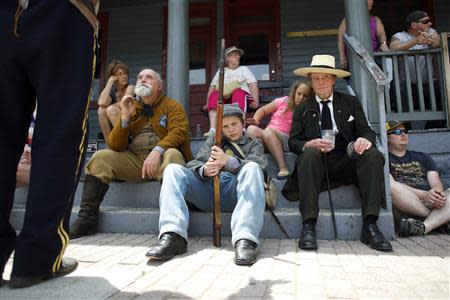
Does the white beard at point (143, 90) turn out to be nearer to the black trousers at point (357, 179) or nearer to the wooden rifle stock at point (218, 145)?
the wooden rifle stock at point (218, 145)

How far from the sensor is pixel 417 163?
319 centimetres

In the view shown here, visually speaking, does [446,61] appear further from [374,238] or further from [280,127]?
[374,238]

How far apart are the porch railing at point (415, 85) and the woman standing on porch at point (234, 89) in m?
1.63

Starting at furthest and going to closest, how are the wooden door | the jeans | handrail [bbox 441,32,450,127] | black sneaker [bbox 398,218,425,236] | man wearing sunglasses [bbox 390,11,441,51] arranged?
the wooden door, man wearing sunglasses [bbox 390,11,441,51], handrail [bbox 441,32,450,127], black sneaker [bbox 398,218,425,236], the jeans

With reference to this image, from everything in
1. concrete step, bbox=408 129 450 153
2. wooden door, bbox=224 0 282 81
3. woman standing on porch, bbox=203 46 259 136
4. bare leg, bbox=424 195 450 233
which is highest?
wooden door, bbox=224 0 282 81

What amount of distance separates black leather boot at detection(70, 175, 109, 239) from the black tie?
6.30 feet

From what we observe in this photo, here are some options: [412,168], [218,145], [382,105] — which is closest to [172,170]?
[218,145]

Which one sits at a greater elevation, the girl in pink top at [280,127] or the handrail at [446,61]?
the handrail at [446,61]

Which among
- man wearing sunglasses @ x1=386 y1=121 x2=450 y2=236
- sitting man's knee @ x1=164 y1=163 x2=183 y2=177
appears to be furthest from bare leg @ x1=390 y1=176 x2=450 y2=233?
sitting man's knee @ x1=164 y1=163 x2=183 y2=177

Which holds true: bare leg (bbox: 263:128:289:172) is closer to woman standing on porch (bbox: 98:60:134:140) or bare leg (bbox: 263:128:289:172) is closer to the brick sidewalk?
the brick sidewalk

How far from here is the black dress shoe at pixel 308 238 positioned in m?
2.29

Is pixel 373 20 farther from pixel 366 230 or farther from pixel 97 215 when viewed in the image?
pixel 97 215

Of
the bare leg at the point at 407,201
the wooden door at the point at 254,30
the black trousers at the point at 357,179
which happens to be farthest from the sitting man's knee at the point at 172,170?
the wooden door at the point at 254,30

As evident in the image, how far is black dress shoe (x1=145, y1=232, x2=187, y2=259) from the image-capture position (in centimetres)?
198
